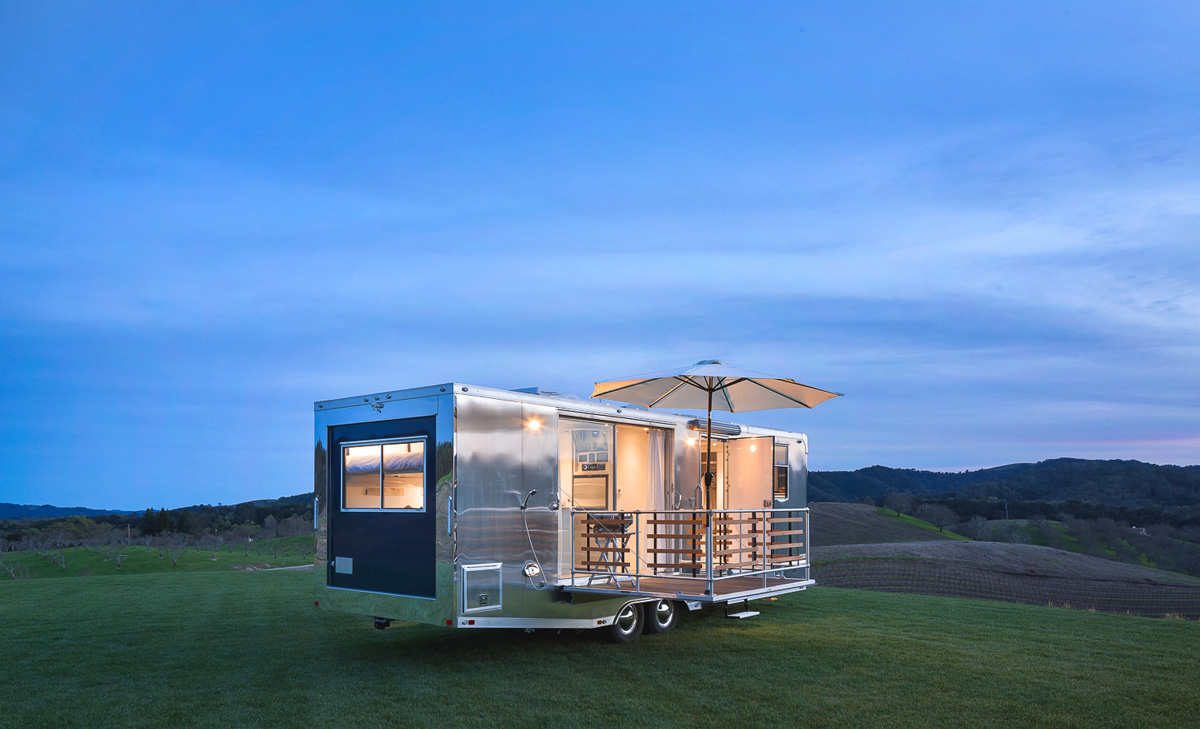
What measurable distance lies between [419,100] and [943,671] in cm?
1387

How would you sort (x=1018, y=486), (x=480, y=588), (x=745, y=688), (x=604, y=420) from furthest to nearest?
1. (x=1018, y=486)
2. (x=604, y=420)
3. (x=480, y=588)
4. (x=745, y=688)

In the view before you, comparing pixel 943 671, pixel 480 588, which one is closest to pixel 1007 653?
pixel 943 671

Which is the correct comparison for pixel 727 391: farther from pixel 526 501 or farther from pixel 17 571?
pixel 17 571

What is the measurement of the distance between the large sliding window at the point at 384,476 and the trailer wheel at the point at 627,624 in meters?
2.88

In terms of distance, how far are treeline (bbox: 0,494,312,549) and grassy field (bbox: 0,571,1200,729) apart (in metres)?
32.7

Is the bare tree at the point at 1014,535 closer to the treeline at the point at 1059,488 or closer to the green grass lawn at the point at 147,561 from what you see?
the treeline at the point at 1059,488

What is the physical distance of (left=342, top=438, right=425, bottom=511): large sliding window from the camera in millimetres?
7734

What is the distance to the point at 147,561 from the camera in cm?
2834

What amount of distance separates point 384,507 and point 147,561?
25393 mm

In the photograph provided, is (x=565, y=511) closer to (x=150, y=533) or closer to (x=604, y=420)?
(x=604, y=420)

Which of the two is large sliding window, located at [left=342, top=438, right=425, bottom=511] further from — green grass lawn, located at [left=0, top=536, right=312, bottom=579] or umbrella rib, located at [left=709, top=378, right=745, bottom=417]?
green grass lawn, located at [left=0, top=536, right=312, bottom=579]

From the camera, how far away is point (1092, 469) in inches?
3073

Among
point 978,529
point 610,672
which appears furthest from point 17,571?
point 978,529

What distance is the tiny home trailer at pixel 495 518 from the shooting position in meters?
7.45
